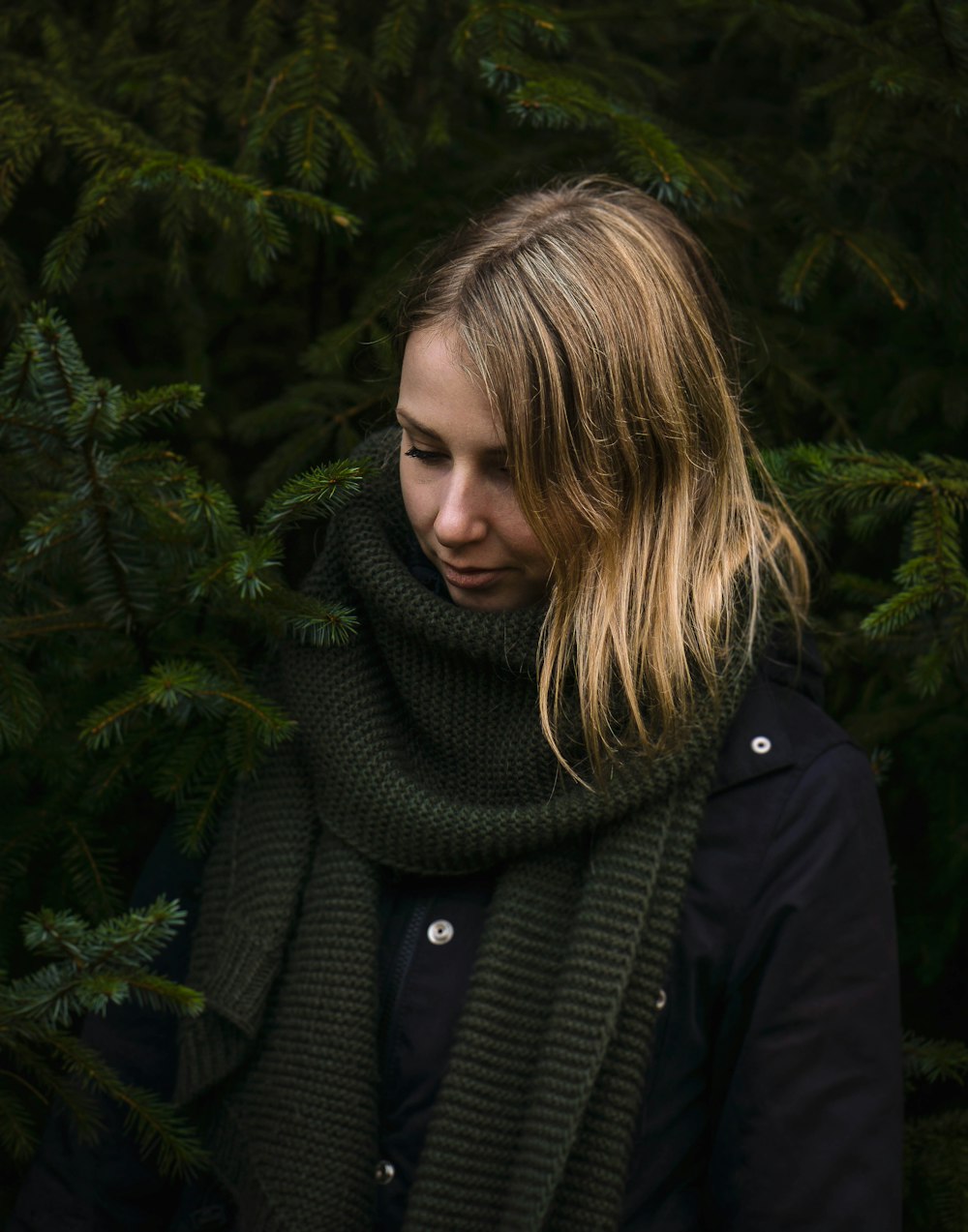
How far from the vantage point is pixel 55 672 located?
1767 millimetres

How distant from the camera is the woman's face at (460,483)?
1.46m

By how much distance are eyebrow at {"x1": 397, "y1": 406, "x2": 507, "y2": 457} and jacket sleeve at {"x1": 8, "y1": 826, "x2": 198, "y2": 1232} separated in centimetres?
82

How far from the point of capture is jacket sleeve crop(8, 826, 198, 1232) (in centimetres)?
169

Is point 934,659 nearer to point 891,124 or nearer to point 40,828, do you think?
point 891,124

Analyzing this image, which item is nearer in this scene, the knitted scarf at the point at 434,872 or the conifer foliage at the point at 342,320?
the knitted scarf at the point at 434,872

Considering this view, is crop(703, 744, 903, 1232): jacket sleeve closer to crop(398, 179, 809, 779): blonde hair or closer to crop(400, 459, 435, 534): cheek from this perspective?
crop(398, 179, 809, 779): blonde hair

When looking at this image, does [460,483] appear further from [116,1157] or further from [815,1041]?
[116,1157]

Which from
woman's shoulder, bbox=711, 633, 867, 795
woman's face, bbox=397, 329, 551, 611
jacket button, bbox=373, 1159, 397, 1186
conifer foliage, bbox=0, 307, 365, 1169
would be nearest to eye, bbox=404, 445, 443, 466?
woman's face, bbox=397, 329, 551, 611

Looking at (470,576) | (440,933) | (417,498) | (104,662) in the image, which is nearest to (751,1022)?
(440,933)

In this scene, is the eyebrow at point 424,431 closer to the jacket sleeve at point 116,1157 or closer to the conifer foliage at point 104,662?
the conifer foliage at point 104,662

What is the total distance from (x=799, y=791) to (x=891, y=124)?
1352 mm

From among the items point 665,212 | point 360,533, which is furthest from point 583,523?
point 665,212

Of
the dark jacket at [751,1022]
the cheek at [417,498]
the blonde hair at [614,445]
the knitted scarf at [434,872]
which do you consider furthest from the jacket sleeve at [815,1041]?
the cheek at [417,498]

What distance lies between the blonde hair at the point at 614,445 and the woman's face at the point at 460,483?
0.11 ft
